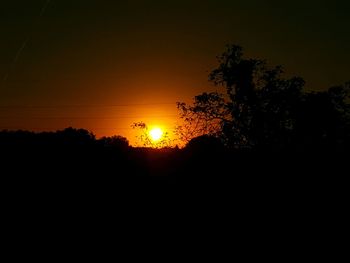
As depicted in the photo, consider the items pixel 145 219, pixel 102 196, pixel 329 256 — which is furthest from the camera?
pixel 102 196

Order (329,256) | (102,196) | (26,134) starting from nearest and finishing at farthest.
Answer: (329,256), (102,196), (26,134)

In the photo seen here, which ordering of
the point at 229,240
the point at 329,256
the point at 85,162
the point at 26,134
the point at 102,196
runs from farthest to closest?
the point at 26,134
the point at 85,162
the point at 102,196
the point at 229,240
the point at 329,256

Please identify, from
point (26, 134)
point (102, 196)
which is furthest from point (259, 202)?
point (26, 134)

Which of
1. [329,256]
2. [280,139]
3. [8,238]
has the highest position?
[280,139]

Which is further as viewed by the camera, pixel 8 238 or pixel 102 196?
pixel 102 196

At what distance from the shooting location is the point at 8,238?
19578mm

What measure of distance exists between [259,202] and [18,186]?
12328 millimetres

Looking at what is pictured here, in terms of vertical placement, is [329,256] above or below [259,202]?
below

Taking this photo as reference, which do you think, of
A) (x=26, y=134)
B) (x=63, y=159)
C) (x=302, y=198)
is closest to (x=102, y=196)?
(x=63, y=159)

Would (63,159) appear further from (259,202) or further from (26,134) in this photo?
(259,202)

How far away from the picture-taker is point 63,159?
96.5 ft

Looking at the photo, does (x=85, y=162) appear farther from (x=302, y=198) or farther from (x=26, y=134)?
(x=302, y=198)

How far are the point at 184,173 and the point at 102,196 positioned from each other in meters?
6.55

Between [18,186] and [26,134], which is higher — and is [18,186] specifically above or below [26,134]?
below
